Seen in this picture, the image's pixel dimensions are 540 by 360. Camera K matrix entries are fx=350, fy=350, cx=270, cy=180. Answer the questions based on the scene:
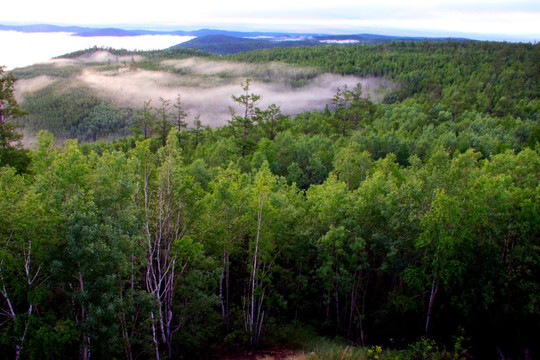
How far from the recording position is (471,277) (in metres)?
19.1

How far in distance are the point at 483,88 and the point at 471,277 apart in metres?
137

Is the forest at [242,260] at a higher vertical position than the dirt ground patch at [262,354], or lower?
higher

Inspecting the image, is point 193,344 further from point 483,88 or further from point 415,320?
point 483,88

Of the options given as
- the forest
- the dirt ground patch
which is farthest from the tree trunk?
the dirt ground patch

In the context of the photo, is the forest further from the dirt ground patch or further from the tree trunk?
the dirt ground patch

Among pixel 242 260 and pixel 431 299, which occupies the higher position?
pixel 431 299

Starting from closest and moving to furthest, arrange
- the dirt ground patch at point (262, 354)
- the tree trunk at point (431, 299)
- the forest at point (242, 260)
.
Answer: the forest at point (242, 260), the dirt ground patch at point (262, 354), the tree trunk at point (431, 299)

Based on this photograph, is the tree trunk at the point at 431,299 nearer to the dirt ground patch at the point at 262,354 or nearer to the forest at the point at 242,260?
the forest at the point at 242,260

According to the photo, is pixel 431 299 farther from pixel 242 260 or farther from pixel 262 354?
pixel 242 260

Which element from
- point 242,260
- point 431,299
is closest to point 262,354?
point 242,260

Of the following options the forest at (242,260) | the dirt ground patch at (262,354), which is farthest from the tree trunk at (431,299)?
the dirt ground patch at (262,354)

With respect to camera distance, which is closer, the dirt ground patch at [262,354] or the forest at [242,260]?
the forest at [242,260]

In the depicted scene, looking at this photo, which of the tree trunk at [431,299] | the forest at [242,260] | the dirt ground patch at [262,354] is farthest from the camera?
the tree trunk at [431,299]

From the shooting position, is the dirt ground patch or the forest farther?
the dirt ground patch
